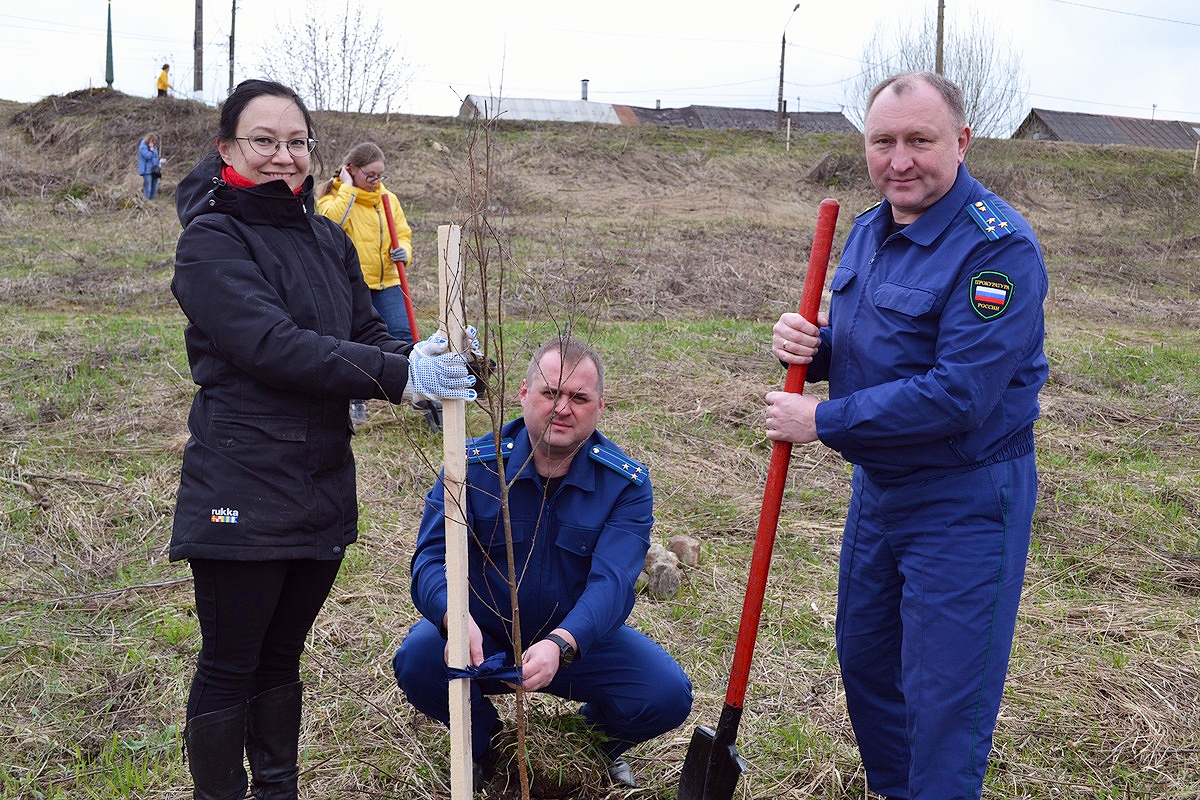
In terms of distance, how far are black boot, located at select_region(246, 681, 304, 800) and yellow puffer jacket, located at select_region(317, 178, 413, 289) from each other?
3.81 m

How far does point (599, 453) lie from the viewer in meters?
2.72

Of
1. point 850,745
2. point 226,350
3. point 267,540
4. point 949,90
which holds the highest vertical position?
point 949,90

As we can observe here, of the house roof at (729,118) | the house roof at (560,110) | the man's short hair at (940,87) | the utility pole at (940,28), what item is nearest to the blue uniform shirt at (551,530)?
the man's short hair at (940,87)

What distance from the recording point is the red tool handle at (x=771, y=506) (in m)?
2.58

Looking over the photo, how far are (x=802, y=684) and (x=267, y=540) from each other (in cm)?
213

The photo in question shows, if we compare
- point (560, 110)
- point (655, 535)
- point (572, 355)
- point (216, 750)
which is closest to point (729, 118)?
point (560, 110)

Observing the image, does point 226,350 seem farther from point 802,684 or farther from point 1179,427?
point 1179,427

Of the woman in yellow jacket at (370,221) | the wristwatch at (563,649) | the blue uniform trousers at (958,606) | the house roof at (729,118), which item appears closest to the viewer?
the blue uniform trousers at (958,606)

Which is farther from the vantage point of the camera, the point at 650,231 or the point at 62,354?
the point at 650,231

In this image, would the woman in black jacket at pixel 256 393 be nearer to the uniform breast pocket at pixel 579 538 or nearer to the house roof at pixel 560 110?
the uniform breast pocket at pixel 579 538

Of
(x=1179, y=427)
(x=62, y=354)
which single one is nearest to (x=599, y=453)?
(x=1179, y=427)

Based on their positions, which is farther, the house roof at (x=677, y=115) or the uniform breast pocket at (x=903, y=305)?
the house roof at (x=677, y=115)

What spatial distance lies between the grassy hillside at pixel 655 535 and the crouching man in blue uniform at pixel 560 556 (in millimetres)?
201

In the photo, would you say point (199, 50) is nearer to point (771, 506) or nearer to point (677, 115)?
point (677, 115)
